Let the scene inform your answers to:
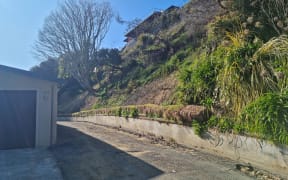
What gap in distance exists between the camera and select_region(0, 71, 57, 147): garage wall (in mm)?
9203

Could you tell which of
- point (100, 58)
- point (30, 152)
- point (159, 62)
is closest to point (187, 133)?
point (30, 152)

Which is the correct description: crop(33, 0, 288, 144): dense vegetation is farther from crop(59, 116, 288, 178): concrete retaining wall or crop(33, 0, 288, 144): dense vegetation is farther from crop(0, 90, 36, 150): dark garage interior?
crop(0, 90, 36, 150): dark garage interior

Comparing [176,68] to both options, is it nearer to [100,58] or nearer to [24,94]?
[24,94]

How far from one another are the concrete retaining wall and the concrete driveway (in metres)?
3.98

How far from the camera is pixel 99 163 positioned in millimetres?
6621

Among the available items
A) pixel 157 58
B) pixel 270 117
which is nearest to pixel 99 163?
pixel 270 117

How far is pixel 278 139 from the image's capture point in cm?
511

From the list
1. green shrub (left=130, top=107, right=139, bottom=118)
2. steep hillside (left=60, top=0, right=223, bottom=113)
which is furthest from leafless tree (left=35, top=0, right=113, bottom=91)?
green shrub (left=130, top=107, right=139, bottom=118)

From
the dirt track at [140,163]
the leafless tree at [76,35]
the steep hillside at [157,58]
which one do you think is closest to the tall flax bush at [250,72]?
the dirt track at [140,163]

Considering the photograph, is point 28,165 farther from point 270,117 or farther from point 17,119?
point 270,117

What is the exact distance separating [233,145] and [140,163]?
2326mm

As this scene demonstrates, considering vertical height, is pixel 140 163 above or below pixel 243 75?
below

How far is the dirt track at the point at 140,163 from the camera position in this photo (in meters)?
5.43

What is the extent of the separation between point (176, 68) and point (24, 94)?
738 cm
